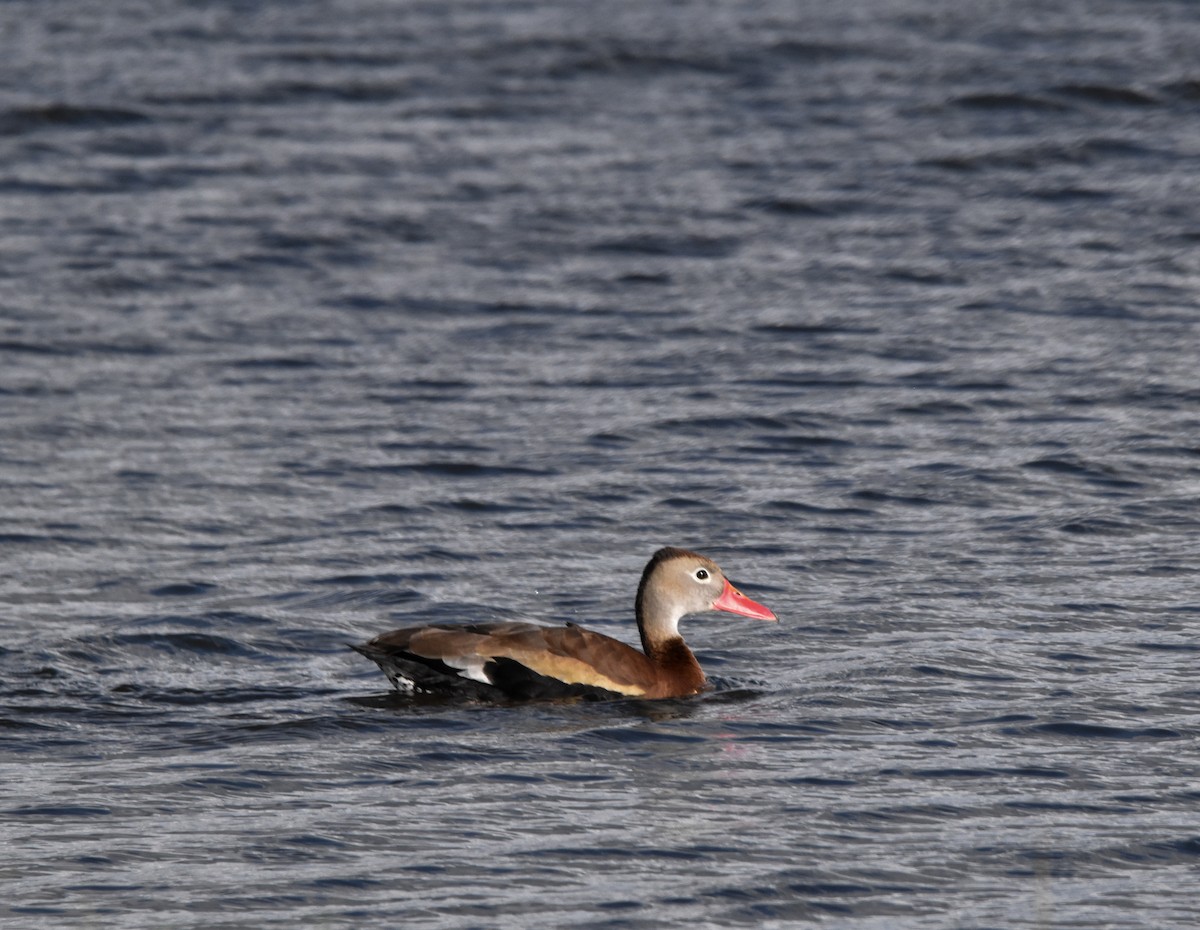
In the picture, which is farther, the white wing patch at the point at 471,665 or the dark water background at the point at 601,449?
the white wing patch at the point at 471,665

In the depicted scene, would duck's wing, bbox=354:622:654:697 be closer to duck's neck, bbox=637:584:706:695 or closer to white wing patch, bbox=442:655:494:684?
white wing patch, bbox=442:655:494:684

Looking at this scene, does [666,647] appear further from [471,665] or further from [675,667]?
[471,665]

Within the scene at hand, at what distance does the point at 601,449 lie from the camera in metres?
14.8

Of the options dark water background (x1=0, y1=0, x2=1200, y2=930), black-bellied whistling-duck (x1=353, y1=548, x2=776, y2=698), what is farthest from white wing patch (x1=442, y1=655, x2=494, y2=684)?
dark water background (x1=0, y1=0, x2=1200, y2=930)

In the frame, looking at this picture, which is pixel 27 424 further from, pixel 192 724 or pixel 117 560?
pixel 192 724

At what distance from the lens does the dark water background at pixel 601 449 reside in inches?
337

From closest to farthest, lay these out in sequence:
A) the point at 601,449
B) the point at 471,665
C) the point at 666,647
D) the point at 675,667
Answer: the point at 471,665 → the point at 675,667 → the point at 666,647 → the point at 601,449

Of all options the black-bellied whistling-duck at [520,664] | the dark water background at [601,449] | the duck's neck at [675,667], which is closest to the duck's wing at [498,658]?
the black-bellied whistling-duck at [520,664]

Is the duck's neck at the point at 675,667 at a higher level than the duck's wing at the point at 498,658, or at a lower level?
lower

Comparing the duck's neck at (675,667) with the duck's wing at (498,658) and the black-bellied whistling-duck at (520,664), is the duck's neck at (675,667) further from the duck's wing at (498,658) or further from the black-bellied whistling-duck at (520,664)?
the duck's wing at (498,658)

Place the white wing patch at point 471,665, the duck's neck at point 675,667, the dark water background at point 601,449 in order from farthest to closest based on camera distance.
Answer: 1. the duck's neck at point 675,667
2. the white wing patch at point 471,665
3. the dark water background at point 601,449

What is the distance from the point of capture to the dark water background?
8562 mm

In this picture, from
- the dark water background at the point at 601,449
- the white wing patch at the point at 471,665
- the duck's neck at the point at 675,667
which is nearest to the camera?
the dark water background at the point at 601,449

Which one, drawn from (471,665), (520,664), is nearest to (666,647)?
(520,664)
